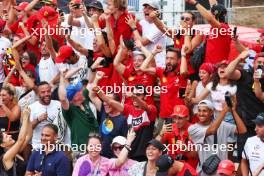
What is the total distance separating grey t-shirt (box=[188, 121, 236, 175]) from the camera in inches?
504

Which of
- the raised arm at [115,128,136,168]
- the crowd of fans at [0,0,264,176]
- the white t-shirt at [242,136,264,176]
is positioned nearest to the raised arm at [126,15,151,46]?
the crowd of fans at [0,0,264,176]

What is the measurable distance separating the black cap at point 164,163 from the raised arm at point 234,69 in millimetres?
1943

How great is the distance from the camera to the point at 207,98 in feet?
45.0

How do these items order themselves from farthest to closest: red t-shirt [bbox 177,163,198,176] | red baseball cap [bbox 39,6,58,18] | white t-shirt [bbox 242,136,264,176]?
1. red baseball cap [bbox 39,6,58,18]
2. white t-shirt [bbox 242,136,264,176]
3. red t-shirt [bbox 177,163,198,176]

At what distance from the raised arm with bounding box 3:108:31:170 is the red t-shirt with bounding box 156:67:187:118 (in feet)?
7.12

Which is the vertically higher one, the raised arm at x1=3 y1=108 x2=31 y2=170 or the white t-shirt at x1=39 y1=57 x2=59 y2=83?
the white t-shirt at x1=39 y1=57 x2=59 y2=83

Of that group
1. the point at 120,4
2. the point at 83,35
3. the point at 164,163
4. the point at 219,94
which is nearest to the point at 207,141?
the point at 219,94

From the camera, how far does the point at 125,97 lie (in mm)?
14594

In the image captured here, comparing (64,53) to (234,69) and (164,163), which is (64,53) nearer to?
(234,69)

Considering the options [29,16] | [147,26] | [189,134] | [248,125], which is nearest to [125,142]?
[189,134]

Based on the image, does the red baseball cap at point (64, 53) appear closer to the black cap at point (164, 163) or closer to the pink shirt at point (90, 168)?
the pink shirt at point (90, 168)

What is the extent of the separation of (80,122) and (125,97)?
1.05m

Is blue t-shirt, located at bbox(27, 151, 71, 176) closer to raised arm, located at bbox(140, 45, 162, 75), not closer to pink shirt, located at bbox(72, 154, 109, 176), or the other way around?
pink shirt, located at bbox(72, 154, 109, 176)

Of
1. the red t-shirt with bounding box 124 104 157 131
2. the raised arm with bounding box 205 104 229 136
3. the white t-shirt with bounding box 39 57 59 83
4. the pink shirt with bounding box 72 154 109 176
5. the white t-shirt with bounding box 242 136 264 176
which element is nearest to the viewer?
the white t-shirt with bounding box 242 136 264 176
